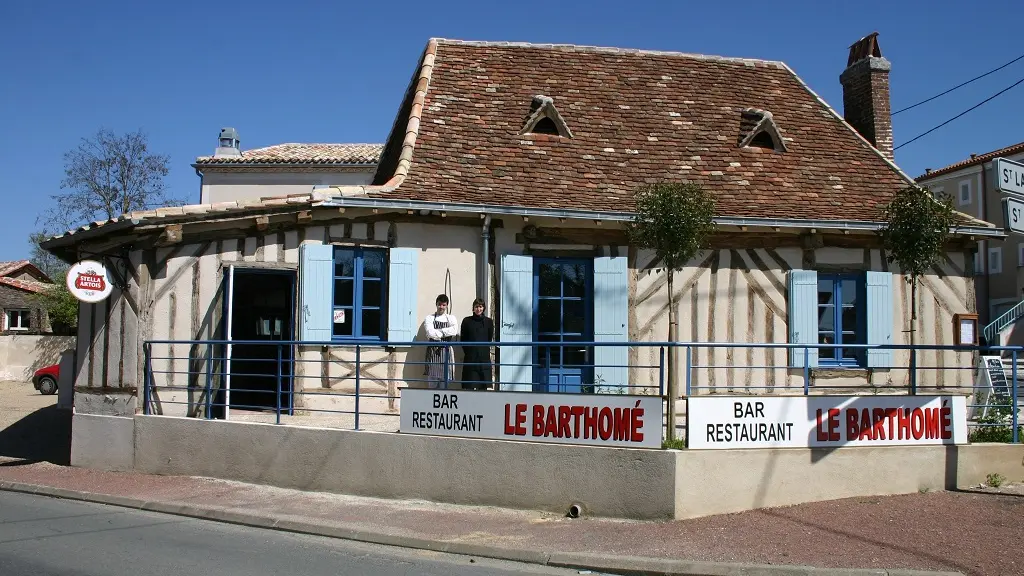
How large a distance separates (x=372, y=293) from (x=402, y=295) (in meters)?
0.45

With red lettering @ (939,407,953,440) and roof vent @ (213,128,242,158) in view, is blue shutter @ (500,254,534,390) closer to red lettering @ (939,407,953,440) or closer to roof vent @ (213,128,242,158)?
red lettering @ (939,407,953,440)

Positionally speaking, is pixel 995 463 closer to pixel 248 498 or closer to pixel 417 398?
pixel 417 398

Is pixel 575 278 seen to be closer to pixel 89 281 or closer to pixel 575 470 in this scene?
pixel 575 470

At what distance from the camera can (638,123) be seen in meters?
14.6

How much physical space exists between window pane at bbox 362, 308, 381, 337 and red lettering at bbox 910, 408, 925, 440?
6.67 metres

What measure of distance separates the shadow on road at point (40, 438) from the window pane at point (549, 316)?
657cm

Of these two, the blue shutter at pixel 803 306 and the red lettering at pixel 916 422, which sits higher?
the blue shutter at pixel 803 306

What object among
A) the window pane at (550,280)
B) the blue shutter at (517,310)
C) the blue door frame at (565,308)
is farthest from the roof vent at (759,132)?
the blue shutter at (517,310)

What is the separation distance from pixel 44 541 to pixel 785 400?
21.9ft

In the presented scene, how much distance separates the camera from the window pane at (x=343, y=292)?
39.0 ft

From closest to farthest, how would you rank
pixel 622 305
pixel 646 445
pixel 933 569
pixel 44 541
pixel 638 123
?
pixel 933 569
pixel 44 541
pixel 646 445
pixel 622 305
pixel 638 123

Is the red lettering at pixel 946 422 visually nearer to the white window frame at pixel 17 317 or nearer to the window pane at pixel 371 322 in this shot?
the window pane at pixel 371 322

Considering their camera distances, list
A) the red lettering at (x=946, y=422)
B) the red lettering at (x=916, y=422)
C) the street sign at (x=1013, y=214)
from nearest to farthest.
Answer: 1. the street sign at (x=1013, y=214)
2. the red lettering at (x=916, y=422)
3. the red lettering at (x=946, y=422)

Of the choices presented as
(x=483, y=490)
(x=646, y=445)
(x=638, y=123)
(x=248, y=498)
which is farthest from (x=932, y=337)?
(x=248, y=498)
